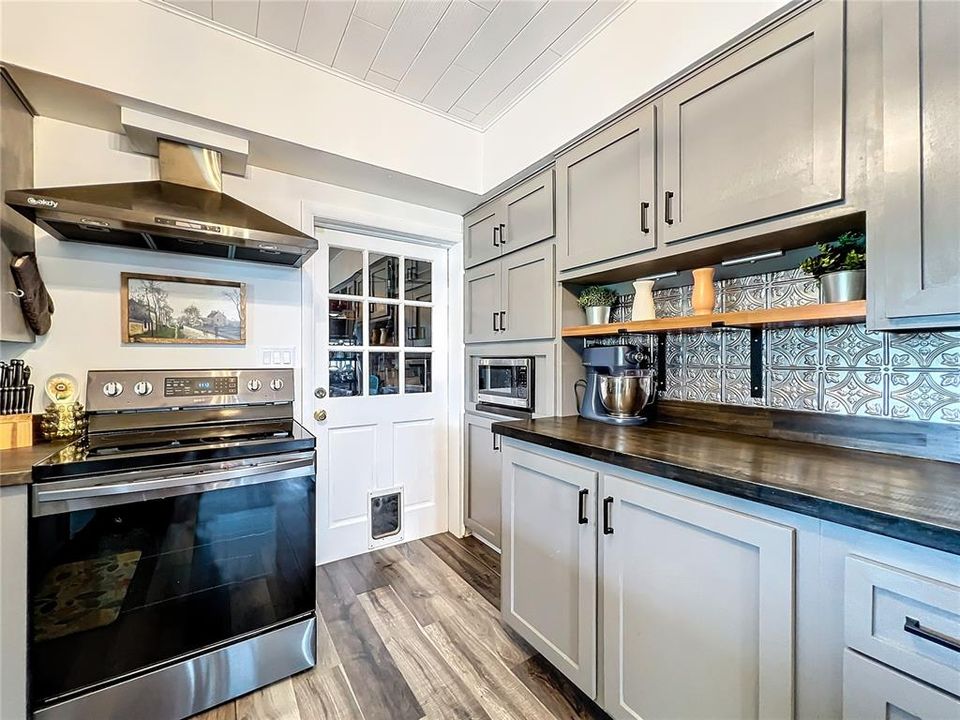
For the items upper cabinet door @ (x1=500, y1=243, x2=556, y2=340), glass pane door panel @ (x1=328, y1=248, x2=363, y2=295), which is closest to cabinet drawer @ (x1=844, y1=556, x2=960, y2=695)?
upper cabinet door @ (x1=500, y1=243, x2=556, y2=340)

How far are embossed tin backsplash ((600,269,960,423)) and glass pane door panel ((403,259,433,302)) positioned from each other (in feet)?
4.82

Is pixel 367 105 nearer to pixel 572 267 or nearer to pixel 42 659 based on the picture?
pixel 572 267

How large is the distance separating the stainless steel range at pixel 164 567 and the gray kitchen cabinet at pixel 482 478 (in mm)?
1183

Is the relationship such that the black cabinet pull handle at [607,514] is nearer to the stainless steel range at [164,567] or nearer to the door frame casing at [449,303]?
the stainless steel range at [164,567]

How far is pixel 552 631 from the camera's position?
1480 mm

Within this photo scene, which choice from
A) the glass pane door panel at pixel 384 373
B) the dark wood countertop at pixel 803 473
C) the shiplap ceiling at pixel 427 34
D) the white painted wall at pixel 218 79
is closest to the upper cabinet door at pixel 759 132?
the shiplap ceiling at pixel 427 34

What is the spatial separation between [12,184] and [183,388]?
0.95 metres

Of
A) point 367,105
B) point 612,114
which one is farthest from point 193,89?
point 612,114

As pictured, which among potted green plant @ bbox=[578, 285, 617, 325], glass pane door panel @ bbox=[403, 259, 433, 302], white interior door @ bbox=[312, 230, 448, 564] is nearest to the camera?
potted green plant @ bbox=[578, 285, 617, 325]

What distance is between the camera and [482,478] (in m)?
2.63

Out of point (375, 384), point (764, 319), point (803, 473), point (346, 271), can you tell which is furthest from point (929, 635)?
point (346, 271)

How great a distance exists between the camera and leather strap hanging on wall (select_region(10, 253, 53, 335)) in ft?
4.93

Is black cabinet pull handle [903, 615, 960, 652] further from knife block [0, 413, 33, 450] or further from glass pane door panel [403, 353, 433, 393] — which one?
knife block [0, 413, 33, 450]

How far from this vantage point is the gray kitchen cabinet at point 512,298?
2109 mm
